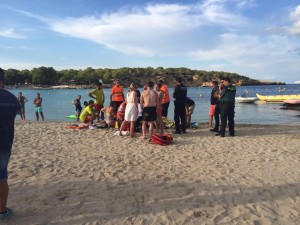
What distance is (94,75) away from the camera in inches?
5172

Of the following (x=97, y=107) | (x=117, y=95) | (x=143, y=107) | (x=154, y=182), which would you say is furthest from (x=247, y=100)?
(x=154, y=182)

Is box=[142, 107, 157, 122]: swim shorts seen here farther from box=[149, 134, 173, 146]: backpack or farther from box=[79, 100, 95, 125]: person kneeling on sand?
box=[79, 100, 95, 125]: person kneeling on sand

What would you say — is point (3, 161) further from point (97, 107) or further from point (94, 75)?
point (94, 75)

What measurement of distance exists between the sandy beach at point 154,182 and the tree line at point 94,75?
113 meters

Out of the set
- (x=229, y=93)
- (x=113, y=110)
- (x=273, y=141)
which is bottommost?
(x=273, y=141)

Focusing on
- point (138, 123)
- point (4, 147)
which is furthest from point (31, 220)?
point (138, 123)

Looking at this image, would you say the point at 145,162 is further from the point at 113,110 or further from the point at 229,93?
the point at 113,110

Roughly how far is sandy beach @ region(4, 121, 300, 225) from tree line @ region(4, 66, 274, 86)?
113 metres

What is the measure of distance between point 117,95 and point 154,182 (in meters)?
5.87

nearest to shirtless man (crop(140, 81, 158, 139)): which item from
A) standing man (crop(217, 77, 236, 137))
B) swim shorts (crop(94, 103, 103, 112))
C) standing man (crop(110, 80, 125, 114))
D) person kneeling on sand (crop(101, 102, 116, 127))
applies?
standing man (crop(217, 77, 236, 137))

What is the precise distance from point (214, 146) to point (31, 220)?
535cm

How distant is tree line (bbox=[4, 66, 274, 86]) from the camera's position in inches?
4887

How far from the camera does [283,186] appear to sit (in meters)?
4.99

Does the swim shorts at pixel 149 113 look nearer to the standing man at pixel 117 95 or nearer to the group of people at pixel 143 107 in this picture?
the group of people at pixel 143 107
